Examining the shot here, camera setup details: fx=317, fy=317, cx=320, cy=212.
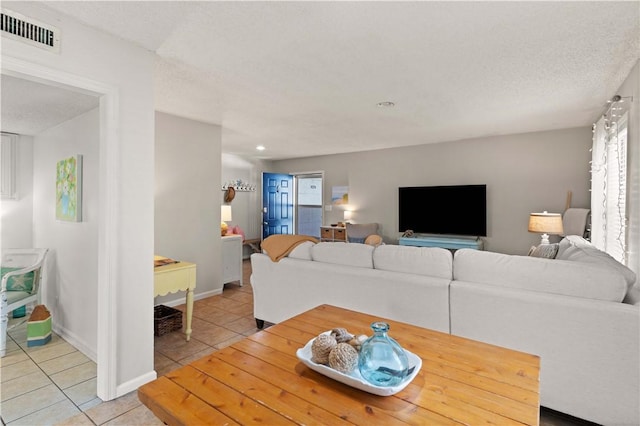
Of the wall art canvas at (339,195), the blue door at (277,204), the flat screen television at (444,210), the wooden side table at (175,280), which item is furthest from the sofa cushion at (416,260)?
the blue door at (277,204)

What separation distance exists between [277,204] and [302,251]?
181 inches

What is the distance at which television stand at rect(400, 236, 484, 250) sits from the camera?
507 cm

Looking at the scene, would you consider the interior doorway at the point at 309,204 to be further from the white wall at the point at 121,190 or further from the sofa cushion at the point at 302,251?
the white wall at the point at 121,190

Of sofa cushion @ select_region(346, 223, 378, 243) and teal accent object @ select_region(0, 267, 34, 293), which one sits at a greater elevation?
sofa cushion @ select_region(346, 223, 378, 243)

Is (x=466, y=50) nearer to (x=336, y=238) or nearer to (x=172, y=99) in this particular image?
(x=172, y=99)

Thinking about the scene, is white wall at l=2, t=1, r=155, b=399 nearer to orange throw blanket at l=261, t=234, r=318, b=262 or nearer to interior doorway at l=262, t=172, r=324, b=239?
orange throw blanket at l=261, t=234, r=318, b=262

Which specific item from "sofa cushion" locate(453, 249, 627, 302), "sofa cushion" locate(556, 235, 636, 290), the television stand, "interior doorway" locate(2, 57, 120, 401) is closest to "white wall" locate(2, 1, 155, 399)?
"interior doorway" locate(2, 57, 120, 401)

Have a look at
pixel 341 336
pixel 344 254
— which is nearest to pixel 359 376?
pixel 341 336

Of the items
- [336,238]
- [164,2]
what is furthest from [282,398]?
[336,238]

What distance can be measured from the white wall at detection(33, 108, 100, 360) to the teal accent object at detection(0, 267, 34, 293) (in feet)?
0.65

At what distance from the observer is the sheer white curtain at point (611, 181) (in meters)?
2.71

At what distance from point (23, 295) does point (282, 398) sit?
129 inches

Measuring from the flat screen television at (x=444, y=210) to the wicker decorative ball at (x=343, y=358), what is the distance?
482 centimetres

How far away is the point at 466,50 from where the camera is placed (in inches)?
87.0
